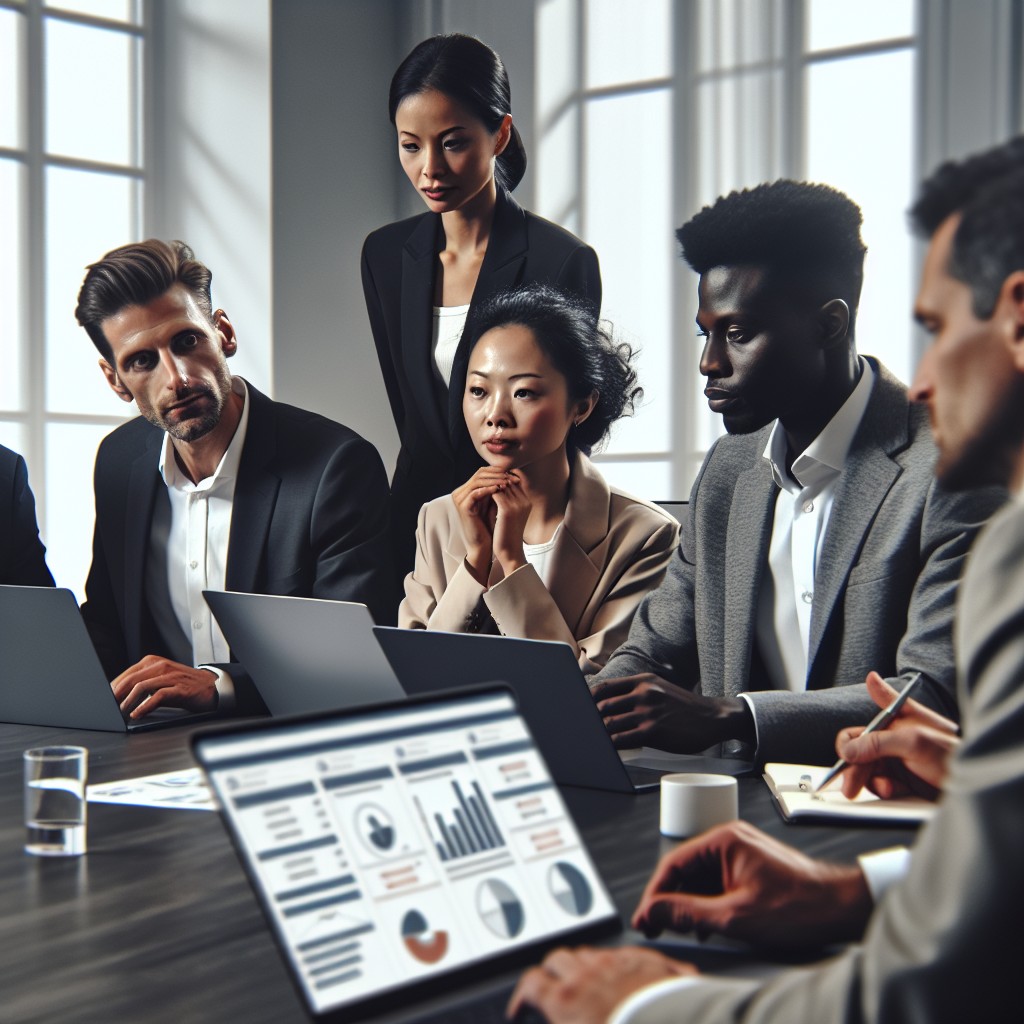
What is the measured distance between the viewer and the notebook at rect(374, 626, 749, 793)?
1531mm

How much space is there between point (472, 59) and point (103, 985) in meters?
2.50

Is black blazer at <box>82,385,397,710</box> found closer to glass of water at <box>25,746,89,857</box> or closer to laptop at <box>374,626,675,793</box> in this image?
laptop at <box>374,626,675,793</box>

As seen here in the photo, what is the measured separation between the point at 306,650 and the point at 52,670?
1.59 feet

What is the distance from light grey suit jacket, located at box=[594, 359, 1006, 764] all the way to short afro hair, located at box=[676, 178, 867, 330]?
0.17 m

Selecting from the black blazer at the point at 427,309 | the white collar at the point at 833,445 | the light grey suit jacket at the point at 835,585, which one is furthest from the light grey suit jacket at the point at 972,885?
the black blazer at the point at 427,309

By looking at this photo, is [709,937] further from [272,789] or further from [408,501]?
[408,501]

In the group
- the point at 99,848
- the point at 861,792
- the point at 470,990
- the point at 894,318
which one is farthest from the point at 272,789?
the point at 894,318

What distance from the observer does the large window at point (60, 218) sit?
17.0 feet

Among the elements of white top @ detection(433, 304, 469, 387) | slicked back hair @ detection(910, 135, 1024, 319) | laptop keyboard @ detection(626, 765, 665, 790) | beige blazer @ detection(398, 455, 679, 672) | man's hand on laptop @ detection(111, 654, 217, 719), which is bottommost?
laptop keyboard @ detection(626, 765, 665, 790)

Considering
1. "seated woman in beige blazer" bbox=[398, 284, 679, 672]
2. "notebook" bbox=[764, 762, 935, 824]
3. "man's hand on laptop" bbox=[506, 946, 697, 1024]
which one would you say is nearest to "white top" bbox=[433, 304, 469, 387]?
"seated woman in beige blazer" bbox=[398, 284, 679, 672]

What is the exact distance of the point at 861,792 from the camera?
60.3 inches

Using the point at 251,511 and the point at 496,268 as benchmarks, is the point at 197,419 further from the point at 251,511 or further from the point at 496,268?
the point at 496,268

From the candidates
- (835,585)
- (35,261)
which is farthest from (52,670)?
(35,261)

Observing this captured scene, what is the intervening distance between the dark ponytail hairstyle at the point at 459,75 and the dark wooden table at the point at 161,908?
73.8 inches
